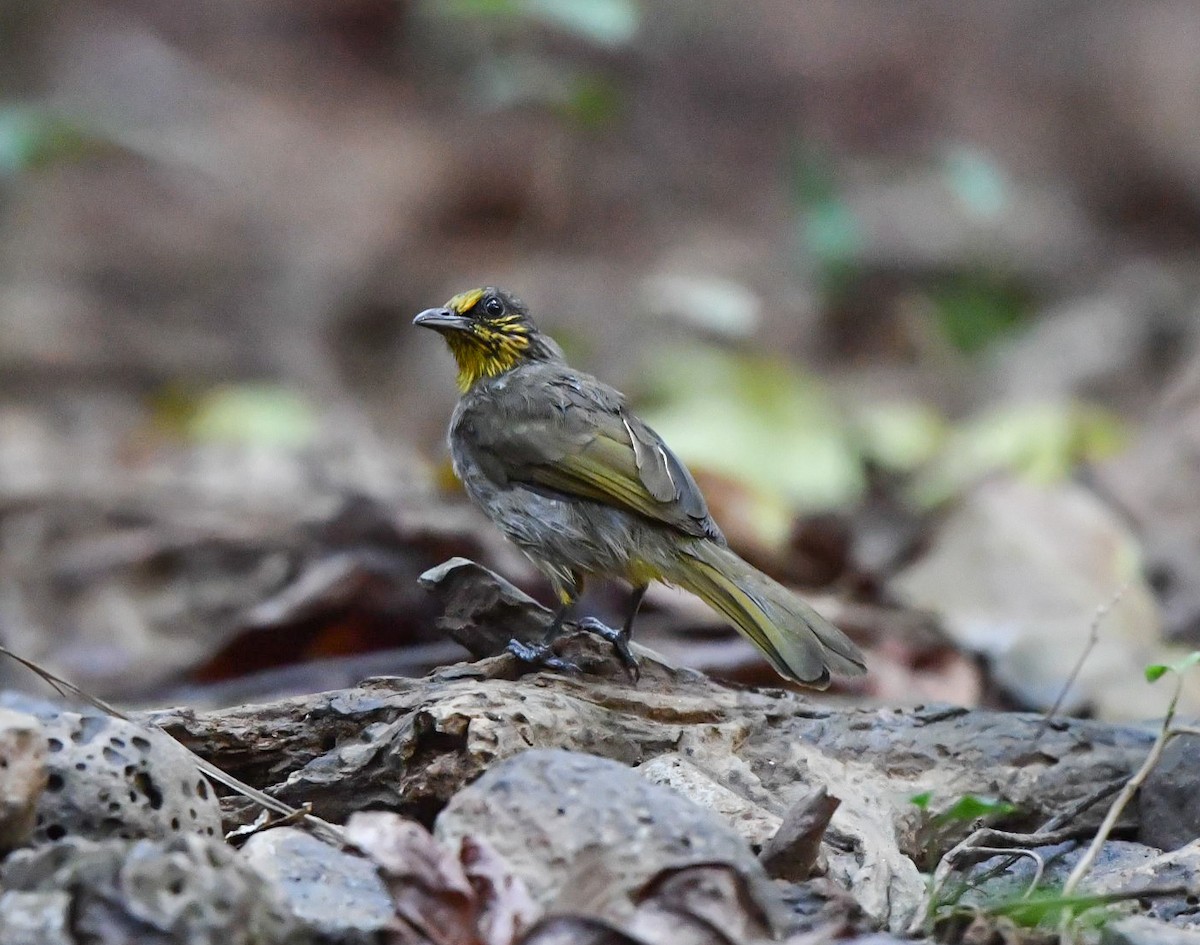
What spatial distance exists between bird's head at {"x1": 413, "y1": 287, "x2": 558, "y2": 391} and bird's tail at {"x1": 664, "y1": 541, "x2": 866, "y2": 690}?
1.19 m

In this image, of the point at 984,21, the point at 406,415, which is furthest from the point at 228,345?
the point at 984,21

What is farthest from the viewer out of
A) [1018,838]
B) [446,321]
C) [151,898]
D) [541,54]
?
[541,54]

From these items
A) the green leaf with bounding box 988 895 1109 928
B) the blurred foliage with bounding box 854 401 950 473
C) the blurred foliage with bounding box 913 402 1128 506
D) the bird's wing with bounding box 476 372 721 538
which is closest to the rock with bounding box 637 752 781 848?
the green leaf with bounding box 988 895 1109 928

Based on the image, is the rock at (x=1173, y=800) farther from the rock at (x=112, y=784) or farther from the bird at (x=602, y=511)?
the rock at (x=112, y=784)

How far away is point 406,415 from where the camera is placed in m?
11.3

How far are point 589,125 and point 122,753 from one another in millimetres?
8290

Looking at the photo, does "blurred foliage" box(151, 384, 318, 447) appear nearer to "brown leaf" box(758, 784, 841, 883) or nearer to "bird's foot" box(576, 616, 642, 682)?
"bird's foot" box(576, 616, 642, 682)

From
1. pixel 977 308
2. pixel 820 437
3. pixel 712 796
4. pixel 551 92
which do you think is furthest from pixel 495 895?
pixel 977 308

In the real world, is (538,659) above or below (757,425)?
below

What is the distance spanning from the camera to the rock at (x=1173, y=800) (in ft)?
12.2

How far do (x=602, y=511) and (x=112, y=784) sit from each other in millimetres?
2037

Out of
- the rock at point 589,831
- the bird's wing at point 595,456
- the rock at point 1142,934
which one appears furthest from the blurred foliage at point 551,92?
the rock at point 1142,934

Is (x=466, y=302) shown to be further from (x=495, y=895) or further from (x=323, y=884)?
(x=495, y=895)

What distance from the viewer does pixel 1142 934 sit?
2.74m
